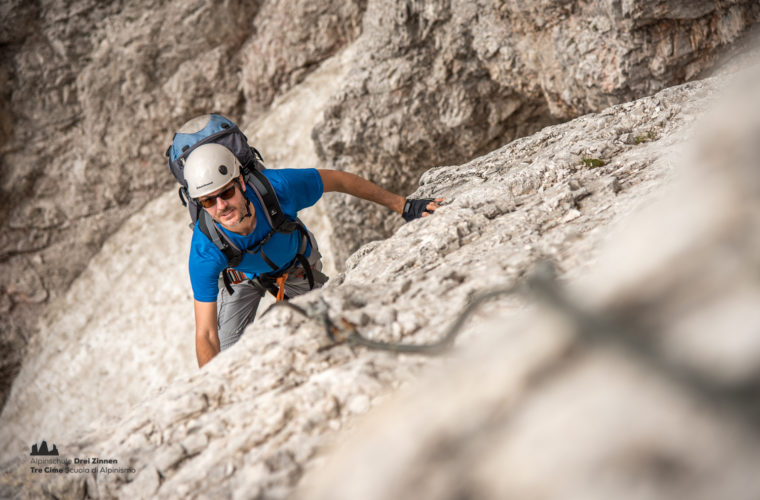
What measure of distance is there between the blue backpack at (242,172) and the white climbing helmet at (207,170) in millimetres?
226

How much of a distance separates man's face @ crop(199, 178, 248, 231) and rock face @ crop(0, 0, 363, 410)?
9.01 meters

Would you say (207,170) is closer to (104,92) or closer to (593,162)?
(593,162)

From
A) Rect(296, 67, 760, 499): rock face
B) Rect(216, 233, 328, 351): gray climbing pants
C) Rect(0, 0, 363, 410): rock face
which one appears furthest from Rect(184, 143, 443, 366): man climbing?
Rect(0, 0, 363, 410): rock face

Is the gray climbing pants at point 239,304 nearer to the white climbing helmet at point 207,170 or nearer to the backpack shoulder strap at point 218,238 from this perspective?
the backpack shoulder strap at point 218,238

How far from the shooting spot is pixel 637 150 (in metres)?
4.19

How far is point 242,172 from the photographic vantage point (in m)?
5.34

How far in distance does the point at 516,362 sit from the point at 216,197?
3931 mm

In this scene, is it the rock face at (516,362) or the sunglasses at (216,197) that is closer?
the rock face at (516,362)

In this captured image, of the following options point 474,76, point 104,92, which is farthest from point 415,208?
point 104,92

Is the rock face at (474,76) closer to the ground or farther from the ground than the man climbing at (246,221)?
farther from the ground

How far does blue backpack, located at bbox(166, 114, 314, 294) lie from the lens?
5.10m

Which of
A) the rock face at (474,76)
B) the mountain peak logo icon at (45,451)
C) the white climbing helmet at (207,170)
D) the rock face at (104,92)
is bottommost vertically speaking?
the mountain peak logo icon at (45,451)

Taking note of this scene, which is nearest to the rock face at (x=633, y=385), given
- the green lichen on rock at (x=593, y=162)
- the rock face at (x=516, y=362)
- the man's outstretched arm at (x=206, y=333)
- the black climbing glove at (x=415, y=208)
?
the rock face at (x=516, y=362)

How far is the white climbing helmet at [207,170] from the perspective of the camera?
4.83m
